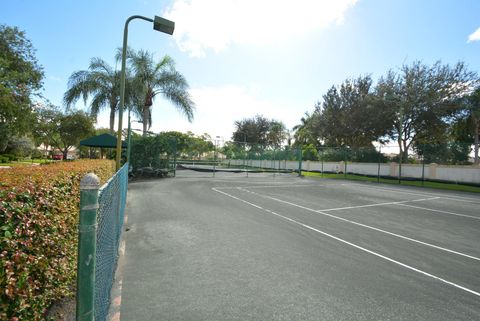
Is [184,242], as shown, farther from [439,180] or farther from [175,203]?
[439,180]

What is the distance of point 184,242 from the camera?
5789mm

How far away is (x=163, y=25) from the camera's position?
26.6 feet

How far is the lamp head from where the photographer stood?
26.2ft

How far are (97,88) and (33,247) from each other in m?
21.3

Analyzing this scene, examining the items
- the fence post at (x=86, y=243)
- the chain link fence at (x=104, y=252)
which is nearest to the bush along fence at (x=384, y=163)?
the chain link fence at (x=104, y=252)

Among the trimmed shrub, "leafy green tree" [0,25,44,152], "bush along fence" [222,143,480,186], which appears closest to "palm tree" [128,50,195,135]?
"leafy green tree" [0,25,44,152]

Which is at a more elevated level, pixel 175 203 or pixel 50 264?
pixel 50 264

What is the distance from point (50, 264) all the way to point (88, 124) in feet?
100

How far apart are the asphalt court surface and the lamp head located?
5.36m

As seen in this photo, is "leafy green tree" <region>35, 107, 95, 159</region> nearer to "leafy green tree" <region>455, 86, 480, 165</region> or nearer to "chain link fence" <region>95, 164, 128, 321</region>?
"chain link fence" <region>95, 164, 128, 321</region>

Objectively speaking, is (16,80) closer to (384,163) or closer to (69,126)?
(69,126)

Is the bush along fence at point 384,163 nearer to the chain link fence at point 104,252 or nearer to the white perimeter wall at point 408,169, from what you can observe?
the white perimeter wall at point 408,169

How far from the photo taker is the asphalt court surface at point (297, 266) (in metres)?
3.36

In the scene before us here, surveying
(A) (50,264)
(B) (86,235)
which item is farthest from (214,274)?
(B) (86,235)
